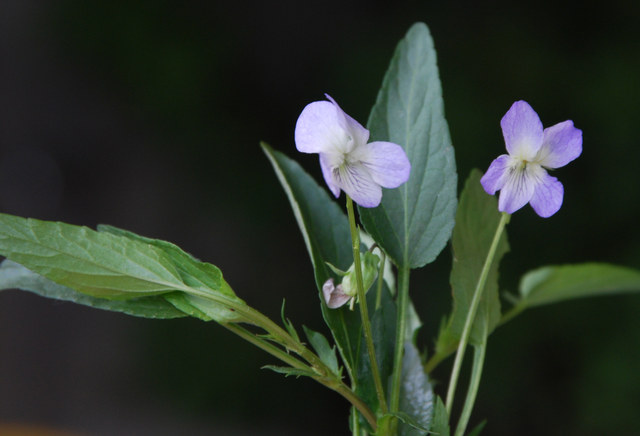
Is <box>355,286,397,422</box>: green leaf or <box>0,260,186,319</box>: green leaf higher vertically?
<box>0,260,186,319</box>: green leaf

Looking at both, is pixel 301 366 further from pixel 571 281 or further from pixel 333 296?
pixel 571 281

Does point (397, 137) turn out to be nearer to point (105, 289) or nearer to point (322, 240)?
point (322, 240)

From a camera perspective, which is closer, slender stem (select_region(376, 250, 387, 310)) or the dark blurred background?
slender stem (select_region(376, 250, 387, 310))

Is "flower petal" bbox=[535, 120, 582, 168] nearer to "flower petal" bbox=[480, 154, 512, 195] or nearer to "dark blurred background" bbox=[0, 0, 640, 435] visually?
"flower petal" bbox=[480, 154, 512, 195]

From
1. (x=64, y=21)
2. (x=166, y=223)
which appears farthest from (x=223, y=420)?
(x=64, y=21)

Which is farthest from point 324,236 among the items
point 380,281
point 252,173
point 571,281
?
point 252,173

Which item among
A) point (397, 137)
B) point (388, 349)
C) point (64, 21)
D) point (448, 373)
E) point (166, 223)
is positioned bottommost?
point (388, 349)

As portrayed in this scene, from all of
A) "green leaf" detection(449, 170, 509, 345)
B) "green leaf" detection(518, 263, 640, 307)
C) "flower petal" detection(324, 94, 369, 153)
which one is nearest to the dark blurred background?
"green leaf" detection(518, 263, 640, 307)
